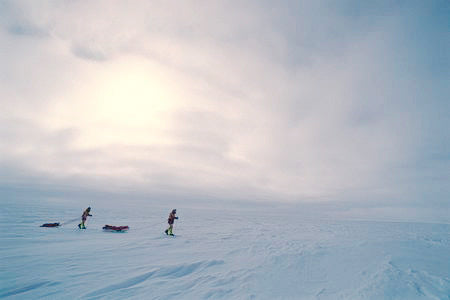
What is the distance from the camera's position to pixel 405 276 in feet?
29.5

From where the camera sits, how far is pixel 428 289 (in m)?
7.67

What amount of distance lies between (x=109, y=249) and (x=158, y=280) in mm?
5970

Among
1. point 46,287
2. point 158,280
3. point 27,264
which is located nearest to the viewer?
point 46,287

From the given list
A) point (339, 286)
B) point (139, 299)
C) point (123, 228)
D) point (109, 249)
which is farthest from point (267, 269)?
point (123, 228)

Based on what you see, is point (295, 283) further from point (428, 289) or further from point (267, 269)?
point (428, 289)

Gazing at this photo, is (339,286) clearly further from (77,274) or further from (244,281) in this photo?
(77,274)

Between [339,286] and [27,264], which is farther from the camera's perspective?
[27,264]

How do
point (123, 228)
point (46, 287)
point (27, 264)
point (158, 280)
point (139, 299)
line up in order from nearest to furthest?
1. point (139, 299)
2. point (46, 287)
3. point (158, 280)
4. point (27, 264)
5. point (123, 228)

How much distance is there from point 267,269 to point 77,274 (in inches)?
284

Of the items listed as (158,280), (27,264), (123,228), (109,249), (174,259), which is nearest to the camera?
(158,280)

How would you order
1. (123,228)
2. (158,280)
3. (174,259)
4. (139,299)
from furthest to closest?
→ (123,228) < (174,259) < (158,280) < (139,299)

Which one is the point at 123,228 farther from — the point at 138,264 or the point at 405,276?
the point at 405,276

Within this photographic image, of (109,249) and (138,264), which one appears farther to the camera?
(109,249)

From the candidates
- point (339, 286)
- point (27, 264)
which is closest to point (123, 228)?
point (27, 264)
